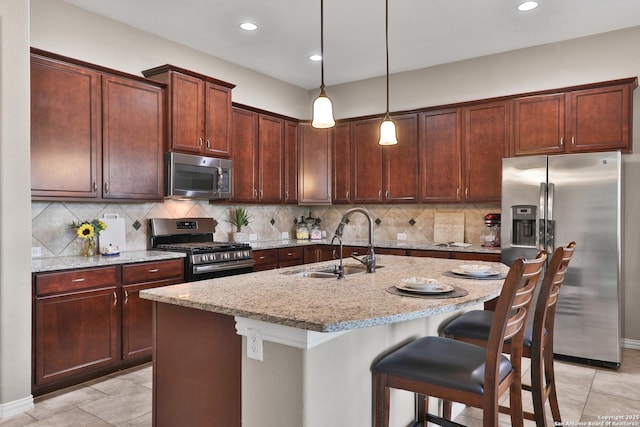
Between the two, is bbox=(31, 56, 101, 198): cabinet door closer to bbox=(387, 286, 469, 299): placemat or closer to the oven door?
the oven door

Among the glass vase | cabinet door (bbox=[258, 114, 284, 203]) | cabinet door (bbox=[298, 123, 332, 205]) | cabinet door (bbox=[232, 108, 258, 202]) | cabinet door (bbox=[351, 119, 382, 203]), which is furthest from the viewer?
cabinet door (bbox=[298, 123, 332, 205])

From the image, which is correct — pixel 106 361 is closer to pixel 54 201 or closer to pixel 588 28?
pixel 54 201

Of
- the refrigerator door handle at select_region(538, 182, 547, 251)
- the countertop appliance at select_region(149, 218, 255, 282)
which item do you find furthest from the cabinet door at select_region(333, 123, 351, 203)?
→ the refrigerator door handle at select_region(538, 182, 547, 251)

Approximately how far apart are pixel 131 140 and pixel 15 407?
2.07 metres

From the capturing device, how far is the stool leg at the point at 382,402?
1788mm

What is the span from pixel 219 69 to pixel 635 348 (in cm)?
497

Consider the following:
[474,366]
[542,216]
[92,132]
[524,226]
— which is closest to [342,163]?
[524,226]

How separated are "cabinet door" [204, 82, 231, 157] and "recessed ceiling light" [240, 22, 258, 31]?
0.64 metres

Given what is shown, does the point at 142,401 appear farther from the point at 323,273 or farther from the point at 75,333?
the point at 323,273

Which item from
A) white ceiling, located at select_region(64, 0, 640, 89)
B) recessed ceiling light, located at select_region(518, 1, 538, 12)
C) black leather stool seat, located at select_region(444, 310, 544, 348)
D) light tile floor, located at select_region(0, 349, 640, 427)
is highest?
white ceiling, located at select_region(64, 0, 640, 89)

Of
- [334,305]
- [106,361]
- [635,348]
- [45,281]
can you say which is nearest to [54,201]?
[45,281]

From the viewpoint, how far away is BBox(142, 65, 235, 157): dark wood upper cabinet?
386 cm

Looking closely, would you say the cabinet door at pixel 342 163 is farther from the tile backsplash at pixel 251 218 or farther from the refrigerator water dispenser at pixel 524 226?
the refrigerator water dispenser at pixel 524 226

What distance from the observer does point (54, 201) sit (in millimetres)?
3309
